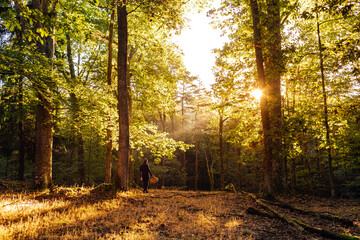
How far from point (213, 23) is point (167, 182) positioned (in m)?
31.7

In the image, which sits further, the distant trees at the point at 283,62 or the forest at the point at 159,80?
the distant trees at the point at 283,62

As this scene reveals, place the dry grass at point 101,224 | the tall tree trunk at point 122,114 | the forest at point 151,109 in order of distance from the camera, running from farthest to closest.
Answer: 1. the tall tree trunk at point 122,114
2. the forest at point 151,109
3. the dry grass at point 101,224

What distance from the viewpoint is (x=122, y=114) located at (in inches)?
421

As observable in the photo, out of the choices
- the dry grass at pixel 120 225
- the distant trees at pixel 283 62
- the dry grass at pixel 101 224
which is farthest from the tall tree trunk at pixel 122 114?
the distant trees at pixel 283 62

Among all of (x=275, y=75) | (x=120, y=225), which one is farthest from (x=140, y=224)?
(x=275, y=75)

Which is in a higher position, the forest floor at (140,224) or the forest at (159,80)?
the forest at (159,80)

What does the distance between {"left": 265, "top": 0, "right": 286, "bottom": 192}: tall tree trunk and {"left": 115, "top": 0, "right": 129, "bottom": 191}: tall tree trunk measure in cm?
690

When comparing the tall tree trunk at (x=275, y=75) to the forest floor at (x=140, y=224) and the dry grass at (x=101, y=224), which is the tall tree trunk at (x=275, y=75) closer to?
the forest floor at (x=140, y=224)

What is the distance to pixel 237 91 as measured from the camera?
1285 cm

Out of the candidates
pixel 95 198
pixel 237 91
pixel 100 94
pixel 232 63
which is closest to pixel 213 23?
pixel 232 63

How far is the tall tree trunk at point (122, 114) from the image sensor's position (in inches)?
408

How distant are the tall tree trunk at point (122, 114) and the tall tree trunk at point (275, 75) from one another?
6.90 meters

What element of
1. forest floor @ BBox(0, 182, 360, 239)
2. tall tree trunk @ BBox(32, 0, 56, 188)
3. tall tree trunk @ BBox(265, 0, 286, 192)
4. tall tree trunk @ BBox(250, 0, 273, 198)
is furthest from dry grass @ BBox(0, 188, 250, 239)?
tall tree trunk @ BBox(265, 0, 286, 192)

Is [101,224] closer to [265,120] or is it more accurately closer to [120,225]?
[120,225]
